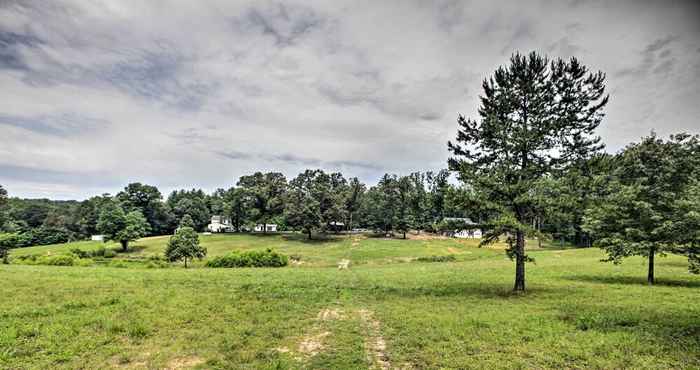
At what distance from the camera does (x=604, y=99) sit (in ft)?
52.7

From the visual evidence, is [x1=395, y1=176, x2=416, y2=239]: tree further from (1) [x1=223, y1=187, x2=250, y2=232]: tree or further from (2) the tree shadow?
(2) the tree shadow

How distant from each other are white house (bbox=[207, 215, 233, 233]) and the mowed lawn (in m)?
83.7

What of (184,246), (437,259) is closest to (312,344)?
(184,246)

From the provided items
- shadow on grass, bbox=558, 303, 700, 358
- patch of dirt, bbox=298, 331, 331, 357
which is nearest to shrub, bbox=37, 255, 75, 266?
patch of dirt, bbox=298, 331, 331, 357

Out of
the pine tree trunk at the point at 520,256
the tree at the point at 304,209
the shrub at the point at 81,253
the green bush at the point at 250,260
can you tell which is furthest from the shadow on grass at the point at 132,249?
the pine tree trunk at the point at 520,256

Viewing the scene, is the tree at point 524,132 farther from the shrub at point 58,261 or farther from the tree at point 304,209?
the tree at point 304,209

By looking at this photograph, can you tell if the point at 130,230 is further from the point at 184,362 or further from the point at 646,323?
the point at 646,323

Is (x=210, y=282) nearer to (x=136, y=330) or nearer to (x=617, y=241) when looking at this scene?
(x=136, y=330)

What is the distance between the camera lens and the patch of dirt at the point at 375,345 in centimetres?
854

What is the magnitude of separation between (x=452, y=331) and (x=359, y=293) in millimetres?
8559

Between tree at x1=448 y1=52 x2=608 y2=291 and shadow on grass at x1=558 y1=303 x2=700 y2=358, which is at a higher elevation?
tree at x1=448 y1=52 x2=608 y2=291

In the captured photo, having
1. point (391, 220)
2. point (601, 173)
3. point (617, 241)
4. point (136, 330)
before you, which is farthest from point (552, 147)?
point (391, 220)

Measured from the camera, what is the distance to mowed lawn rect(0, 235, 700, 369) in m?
8.62

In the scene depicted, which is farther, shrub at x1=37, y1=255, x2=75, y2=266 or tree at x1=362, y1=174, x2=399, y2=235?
tree at x1=362, y1=174, x2=399, y2=235
